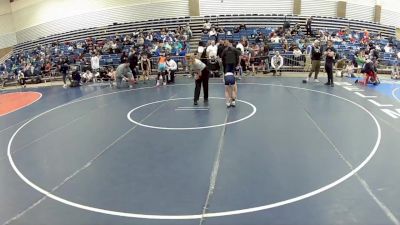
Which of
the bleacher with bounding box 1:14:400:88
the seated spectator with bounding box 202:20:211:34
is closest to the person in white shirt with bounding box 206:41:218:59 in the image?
the bleacher with bounding box 1:14:400:88

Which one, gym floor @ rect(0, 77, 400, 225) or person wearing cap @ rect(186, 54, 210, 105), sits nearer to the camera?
gym floor @ rect(0, 77, 400, 225)

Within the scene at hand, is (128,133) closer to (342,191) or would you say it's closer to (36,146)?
(36,146)

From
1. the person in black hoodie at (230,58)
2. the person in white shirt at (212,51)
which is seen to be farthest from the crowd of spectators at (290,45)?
the person in black hoodie at (230,58)

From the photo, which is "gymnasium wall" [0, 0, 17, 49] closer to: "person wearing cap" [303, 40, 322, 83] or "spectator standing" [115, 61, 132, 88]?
"spectator standing" [115, 61, 132, 88]

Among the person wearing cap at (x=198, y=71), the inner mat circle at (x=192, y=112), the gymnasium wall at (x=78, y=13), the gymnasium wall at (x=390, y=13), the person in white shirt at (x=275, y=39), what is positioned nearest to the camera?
the inner mat circle at (x=192, y=112)

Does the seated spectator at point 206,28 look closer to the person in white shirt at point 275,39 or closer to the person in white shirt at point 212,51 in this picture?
the person in white shirt at point 275,39

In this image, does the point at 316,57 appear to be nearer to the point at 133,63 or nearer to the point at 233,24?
the point at 133,63

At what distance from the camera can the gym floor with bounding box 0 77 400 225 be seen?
525cm

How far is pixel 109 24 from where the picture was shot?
27.1 metres

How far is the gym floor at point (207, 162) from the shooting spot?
5.25 metres

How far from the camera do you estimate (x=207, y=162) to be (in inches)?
275

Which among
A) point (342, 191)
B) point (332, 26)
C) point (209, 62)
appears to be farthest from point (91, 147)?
point (332, 26)

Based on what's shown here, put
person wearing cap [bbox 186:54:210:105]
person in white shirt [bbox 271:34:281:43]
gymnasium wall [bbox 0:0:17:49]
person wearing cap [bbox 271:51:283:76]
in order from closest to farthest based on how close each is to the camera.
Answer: person wearing cap [bbox 186:54:210:105] < person wearing cap [bbox 271:51:283:76] < person in white shirt [bbox 271:34:281:43] < gymnasium wall [bbox 0:0:17:49]

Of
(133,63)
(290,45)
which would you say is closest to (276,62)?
(290,45)
